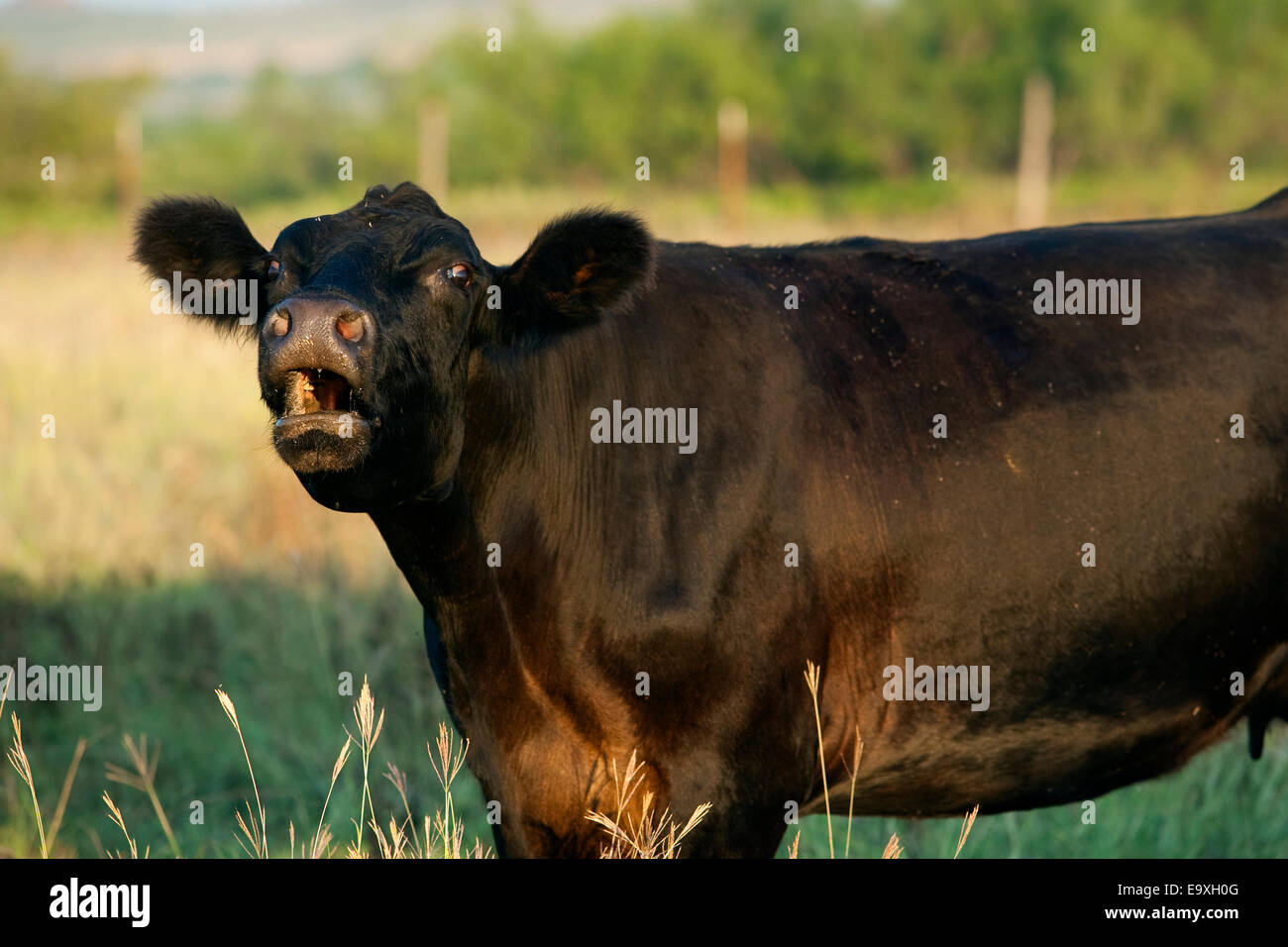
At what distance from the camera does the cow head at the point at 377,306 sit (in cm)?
315

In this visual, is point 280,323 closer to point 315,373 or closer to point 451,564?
point 315,373

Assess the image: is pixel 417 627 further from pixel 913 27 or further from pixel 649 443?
pixel 913 27

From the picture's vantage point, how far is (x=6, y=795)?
19.0 feet

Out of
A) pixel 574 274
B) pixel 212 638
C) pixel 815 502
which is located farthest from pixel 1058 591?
pixel 212 638

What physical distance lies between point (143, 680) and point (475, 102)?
49.2 metres

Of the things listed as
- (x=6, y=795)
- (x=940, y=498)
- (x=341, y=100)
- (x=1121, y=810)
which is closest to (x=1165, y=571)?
(x=940, y=498)

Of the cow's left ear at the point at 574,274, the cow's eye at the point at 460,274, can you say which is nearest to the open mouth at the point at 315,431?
the cow's eye at the point at 460,274

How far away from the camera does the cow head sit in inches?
124

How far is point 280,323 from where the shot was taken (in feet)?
10.2

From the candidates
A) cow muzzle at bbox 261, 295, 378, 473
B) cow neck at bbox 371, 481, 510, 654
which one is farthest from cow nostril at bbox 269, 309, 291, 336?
cow neck at bbox 371, 481, 510, 654

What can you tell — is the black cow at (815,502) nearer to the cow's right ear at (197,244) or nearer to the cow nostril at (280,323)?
the cow's right ear at (197,244)

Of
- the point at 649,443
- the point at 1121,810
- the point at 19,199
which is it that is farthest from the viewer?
the point at 19,199

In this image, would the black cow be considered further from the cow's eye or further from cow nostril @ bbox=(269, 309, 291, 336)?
cow nostril @ bbox=(269, 309, 291, 336)

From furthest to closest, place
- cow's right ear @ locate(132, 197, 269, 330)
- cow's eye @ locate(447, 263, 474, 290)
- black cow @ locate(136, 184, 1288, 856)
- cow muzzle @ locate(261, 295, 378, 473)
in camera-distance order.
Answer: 1. cow's right ear @ locate(132, 197, 269, 330)
2. black cow @ locate(136, 184, 1288, 856)
3. cow's eye @ locate(447, 263, 474, 290)
4. cow muzzle @ locate(261, 295, 378, 473)
